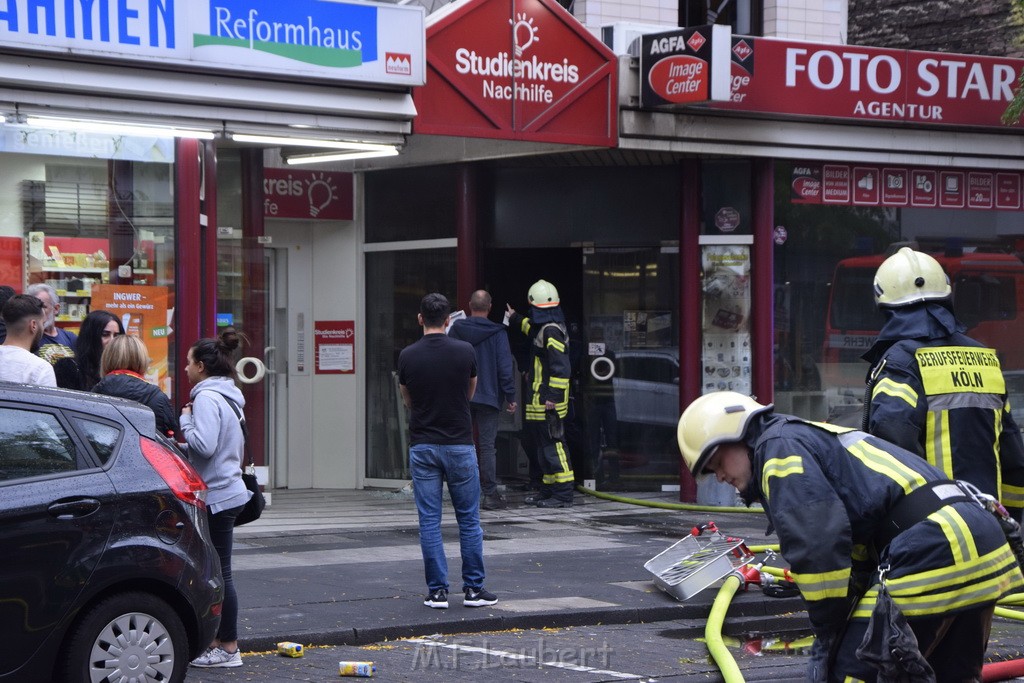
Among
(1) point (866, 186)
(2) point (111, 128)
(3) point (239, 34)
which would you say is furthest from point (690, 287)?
(2) point (111, 128)

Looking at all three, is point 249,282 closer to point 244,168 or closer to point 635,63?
point 244,168

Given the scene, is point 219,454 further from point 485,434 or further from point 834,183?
point 834,183

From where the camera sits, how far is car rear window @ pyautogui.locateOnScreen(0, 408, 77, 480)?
608cm

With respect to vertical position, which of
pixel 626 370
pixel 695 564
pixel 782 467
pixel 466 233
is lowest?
pixel 695 564

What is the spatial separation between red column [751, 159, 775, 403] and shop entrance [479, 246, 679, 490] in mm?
873

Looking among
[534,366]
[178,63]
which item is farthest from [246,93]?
[534,366]

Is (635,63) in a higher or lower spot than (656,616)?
higher

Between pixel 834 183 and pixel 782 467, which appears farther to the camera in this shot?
pixel 834 183

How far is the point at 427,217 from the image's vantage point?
14250 mm

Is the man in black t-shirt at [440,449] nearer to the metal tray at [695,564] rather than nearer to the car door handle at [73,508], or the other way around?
the metal tray at [695,564]

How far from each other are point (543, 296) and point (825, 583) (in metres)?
9.66

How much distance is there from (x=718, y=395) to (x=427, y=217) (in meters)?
10.3

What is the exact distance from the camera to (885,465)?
4.05 metres

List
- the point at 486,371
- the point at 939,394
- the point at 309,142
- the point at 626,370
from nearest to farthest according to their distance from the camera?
the point at 939,394 → the point at 309,142 → the point at 486,371 → the point at 626,370
